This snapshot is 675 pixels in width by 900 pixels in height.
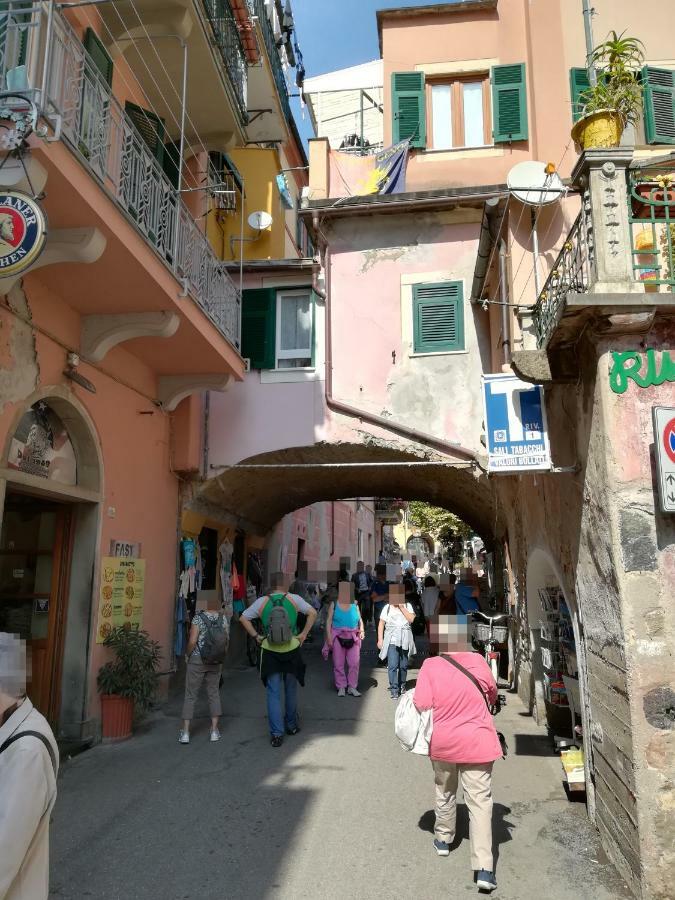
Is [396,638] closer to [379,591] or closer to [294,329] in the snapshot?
[294,329]

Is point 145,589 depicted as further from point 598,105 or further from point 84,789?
point 598,105

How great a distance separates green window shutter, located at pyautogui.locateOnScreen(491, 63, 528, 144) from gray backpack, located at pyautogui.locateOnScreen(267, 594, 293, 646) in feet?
26.9

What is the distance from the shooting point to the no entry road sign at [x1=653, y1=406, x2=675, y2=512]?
440cm

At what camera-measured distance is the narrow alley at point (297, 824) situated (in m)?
4.43

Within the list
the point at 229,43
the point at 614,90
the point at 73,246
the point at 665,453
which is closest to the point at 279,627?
the point at 73,246

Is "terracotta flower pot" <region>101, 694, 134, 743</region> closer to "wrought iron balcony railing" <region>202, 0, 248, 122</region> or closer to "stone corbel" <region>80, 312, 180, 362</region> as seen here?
"stone corbel" <region>80, 312, 180, 362</region>

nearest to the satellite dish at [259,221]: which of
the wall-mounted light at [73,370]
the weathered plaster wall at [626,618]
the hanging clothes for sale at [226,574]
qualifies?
the hanging clothes for sale at [226,574]

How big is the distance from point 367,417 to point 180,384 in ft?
9.25

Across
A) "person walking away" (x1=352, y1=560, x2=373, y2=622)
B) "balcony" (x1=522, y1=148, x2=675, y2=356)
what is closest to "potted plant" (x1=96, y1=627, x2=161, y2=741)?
"balcony" (x1=522, y1=148, x2=675, y2=356)

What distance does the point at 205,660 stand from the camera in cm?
766

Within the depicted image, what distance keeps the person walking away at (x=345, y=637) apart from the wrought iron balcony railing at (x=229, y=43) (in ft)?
25.5

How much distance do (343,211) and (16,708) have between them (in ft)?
32.1

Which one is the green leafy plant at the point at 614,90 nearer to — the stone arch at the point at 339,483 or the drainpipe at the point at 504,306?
the drainpipe at the point at 504,306

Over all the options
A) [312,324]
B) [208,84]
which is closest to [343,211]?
[312,324]
